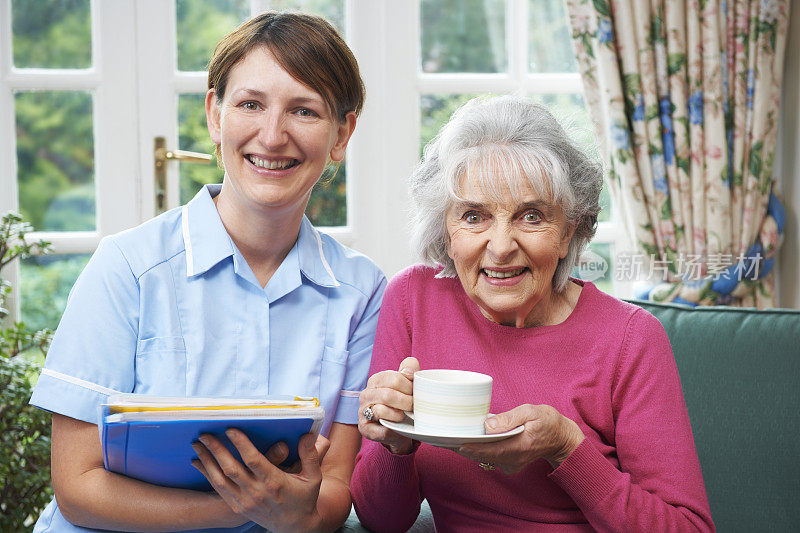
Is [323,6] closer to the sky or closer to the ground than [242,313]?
closer to the sky

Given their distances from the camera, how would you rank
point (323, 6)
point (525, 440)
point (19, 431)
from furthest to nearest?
point (323, 6), point (19, 431), point (525, 440)

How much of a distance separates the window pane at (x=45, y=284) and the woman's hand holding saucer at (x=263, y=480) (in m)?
1.85

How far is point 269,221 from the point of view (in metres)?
1.42

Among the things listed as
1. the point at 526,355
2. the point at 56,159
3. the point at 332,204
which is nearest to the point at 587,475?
the point at 526,355

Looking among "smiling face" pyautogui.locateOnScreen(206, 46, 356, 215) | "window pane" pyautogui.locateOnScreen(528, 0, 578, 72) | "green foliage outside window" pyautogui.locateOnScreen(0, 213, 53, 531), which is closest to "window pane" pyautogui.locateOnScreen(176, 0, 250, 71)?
"green foliage outside window" pyautogui.locateOnScreen(0, 213, 53, 531)

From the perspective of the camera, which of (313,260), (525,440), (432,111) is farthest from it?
(432,111)

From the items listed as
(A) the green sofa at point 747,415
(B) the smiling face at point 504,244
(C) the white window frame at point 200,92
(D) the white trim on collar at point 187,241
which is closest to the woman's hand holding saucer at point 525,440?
(B) the smiling face at point 504,244

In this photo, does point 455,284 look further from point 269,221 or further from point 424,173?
point 269,221

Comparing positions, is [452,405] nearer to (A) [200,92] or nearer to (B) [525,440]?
(B) [525,440]

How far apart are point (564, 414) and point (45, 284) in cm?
214

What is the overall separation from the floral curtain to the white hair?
4.71 ft

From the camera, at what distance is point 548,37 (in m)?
3.04

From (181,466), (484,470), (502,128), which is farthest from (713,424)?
(181,466)

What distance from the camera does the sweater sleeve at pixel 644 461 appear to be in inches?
48.7
